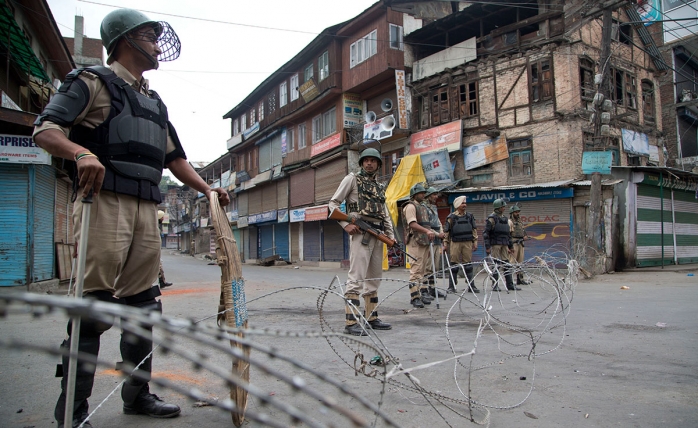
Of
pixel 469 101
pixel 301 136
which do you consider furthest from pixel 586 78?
pixel 301 136

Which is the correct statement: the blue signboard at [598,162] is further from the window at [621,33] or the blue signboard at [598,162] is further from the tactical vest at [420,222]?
the tactical vest at [420,222]

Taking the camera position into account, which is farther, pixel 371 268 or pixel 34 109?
pixel 34 109

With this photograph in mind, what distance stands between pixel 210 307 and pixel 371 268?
346 centimetres

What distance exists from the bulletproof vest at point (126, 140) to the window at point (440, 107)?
59.3ft

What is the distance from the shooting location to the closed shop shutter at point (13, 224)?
392 inches

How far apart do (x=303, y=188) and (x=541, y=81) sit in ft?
49.1

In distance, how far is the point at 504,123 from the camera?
698 inches

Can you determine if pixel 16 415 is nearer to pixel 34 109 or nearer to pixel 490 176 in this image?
pixel 34 109

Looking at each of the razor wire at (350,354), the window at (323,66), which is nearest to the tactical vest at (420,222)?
the razor wire at (350,354)

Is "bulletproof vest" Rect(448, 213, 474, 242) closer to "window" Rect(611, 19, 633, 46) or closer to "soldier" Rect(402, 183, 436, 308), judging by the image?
"soldier" Rect(402, 183, 436, 308)

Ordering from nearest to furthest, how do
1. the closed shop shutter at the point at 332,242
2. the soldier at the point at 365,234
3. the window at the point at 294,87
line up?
1. the soldier at the point at 365,234
2. the closed shop shutter at the point at 332,242
3. the window at the point at 294,87

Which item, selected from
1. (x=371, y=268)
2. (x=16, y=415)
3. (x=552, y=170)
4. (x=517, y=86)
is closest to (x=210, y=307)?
(x=371, y=268)

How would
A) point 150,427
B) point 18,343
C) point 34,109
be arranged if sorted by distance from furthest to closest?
point 34,109
point 150,427
point 18,343

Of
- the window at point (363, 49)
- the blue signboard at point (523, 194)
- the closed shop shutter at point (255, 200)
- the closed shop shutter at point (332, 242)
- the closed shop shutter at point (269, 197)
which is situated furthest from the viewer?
the closed shop shutter at point (255, 200)
